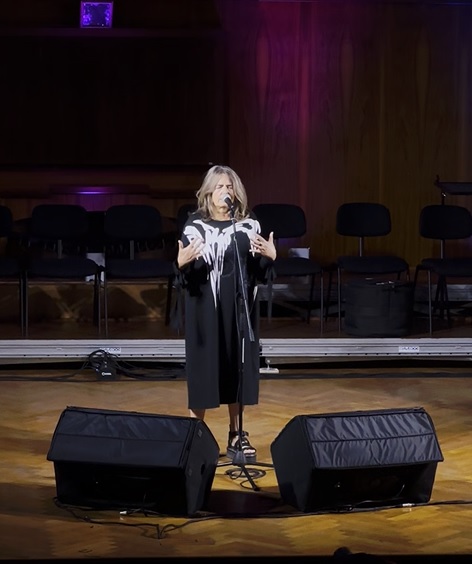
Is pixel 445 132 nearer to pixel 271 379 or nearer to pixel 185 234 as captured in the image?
pixel 271 379

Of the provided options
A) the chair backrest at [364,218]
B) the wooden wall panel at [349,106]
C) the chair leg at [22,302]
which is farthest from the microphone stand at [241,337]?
the wooden wall panel at [349,106]

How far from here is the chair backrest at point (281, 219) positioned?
334 inches

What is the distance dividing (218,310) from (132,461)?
3.21 ft

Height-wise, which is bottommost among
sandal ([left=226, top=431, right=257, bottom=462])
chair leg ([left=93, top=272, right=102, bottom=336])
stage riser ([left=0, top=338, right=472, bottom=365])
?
sandal ([left=226, top=431, right=257, bottom=462])

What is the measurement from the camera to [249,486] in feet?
16.2

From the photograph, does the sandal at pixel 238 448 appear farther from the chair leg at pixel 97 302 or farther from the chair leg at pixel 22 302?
the chair leg at pixel 22 302

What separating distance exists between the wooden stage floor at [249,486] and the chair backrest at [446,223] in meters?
1.22

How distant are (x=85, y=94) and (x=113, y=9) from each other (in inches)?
29.9

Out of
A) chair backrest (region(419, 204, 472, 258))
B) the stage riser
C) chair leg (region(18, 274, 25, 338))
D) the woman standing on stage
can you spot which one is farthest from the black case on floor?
the woman standing on stage

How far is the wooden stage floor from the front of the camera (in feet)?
13.5

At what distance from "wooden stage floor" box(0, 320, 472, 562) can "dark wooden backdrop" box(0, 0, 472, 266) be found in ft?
7.76

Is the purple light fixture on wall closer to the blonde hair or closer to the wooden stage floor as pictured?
the wooden stage floor

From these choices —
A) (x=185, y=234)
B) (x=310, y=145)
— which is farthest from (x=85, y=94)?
(x=185, y=234)

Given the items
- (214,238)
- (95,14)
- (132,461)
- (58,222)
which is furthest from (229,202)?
(95,14)
